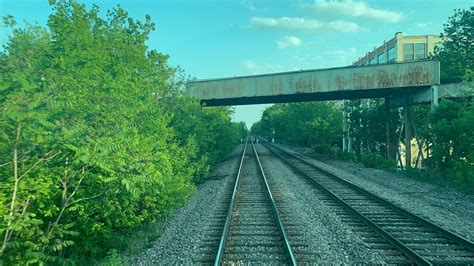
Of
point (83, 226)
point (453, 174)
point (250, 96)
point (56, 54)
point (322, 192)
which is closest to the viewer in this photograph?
point (83, 226)

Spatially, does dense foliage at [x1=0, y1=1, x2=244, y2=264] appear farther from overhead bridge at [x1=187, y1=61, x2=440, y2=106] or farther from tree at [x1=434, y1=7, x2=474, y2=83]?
tree at [x1=434, y1=7, x2=474, y2=83]

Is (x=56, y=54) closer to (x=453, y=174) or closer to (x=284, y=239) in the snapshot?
(x=284, y=239)

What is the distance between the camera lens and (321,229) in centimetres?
976

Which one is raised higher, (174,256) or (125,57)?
A: (125,57)

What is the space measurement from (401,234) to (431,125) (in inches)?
550

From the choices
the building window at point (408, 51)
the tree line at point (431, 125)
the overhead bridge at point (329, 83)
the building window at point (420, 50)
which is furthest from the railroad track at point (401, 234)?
the building window at point (420, 50)

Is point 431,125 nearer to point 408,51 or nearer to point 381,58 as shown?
point 408,51

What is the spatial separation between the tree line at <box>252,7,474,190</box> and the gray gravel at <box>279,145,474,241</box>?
1509mm

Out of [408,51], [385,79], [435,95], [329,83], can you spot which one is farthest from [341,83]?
[408,51]

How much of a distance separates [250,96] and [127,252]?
22.5 meters

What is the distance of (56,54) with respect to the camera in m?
10.3

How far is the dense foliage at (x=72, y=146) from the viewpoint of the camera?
5258mm

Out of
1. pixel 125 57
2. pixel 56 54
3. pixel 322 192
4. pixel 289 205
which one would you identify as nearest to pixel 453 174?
pixel 322 192

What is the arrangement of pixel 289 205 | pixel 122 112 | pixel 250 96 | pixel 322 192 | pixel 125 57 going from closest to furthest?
pixel 122 112, pixel 289 205, pixel 125 57, pixel 322 192, pixel 250 96
